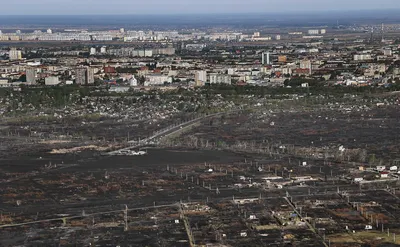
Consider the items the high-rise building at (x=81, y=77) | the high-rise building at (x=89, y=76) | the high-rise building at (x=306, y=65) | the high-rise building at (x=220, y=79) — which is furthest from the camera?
the high-rise building at (x=306, y=65)

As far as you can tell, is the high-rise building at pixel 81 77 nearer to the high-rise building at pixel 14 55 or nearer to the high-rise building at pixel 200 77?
the high-rise building at pixel 200 77

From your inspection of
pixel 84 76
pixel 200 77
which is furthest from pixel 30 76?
pixel 200 77

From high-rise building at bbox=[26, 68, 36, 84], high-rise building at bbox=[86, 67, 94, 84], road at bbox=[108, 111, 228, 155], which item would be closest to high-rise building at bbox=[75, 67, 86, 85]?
high-rise building at bbox=[86, 67, 94, 84]

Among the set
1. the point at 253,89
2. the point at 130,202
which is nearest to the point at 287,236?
the point at 130,202

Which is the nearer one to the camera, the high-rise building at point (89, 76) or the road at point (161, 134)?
the road at point (161, 134)

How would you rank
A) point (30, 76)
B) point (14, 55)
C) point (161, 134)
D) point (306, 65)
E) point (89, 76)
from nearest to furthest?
point (161, 134) < point (89, 76) < point (30, 76) < point (306, 65) < point (14, 55)

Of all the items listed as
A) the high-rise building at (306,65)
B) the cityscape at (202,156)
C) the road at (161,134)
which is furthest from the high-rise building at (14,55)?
the road at (161,134)

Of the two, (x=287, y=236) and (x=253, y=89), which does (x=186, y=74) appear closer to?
(x=253, y=89)

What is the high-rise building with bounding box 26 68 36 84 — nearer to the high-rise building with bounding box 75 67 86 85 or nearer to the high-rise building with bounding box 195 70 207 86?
the high-rise building with bounding box 75 67 86 85

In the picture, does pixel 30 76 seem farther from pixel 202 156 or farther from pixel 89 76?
pixel 202 156
